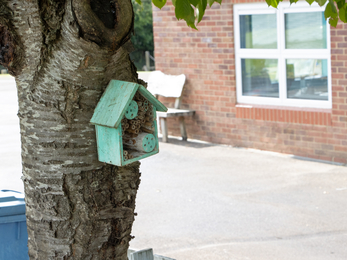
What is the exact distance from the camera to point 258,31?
8.19m

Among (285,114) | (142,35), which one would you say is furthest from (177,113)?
(142,35)

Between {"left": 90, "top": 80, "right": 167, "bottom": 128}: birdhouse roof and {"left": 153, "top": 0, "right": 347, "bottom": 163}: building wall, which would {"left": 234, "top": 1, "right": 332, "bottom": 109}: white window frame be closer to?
{"left": 153, "top": 0, "right": 347, "bottom": 163}: building wall

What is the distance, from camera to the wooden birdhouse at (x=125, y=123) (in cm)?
219

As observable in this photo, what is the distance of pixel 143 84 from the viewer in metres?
2.48

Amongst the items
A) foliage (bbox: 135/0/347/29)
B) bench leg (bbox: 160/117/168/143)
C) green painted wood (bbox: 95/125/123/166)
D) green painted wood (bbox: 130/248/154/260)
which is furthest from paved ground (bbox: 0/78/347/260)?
green painted wood (bbox: 95/125/123/166)

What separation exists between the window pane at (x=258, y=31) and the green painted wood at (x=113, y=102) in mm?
6199

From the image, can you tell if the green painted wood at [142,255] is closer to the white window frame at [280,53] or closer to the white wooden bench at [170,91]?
the white window frame at [280,53]

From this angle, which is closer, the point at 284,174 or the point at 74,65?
the point at 74,65

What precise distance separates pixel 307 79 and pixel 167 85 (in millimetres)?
2525

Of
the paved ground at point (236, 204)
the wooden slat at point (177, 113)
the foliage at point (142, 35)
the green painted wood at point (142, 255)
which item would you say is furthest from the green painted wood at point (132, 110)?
the foliage at point (142, 35)

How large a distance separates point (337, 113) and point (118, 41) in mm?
5728

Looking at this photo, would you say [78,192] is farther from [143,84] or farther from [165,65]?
[165,65]

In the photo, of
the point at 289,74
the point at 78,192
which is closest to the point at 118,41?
the point at 78,192

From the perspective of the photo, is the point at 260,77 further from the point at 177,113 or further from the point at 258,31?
the point at 177,113
